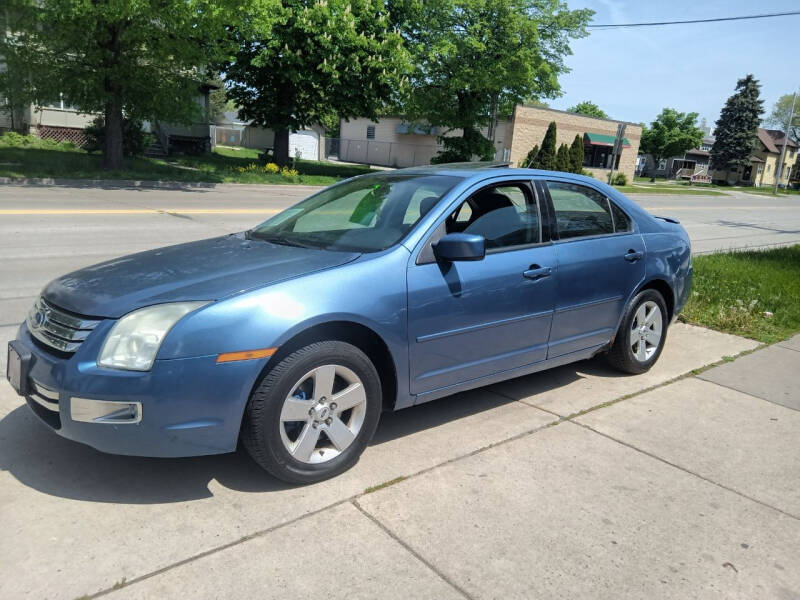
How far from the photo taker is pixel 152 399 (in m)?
2.82

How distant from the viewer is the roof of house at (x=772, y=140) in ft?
274

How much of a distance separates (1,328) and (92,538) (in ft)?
11.7

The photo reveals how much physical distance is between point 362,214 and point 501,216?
89 centimetres

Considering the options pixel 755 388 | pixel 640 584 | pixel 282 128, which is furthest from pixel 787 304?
pixel 282 128

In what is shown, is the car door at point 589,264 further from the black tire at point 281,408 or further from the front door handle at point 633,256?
the black tire at point 281,408

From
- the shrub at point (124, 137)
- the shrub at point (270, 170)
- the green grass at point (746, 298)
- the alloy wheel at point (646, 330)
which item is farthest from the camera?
the shrub at point (124, 137)

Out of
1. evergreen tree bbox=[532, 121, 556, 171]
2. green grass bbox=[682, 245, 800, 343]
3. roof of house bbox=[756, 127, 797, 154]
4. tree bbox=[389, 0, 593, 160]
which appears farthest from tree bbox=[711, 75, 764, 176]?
green grass bbox=[682, 245, 800, 343]

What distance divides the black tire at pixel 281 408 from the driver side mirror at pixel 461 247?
2.41 feet

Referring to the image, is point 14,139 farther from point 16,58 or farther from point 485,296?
point 485,296

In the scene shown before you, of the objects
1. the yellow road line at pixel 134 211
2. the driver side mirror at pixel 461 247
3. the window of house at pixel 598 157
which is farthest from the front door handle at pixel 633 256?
the window of house at pixel 598 157

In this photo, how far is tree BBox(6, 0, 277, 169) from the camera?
55.7 feet

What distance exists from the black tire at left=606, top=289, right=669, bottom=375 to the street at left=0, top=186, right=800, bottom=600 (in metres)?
0.21

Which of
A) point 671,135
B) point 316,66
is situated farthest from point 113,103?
point 671,135

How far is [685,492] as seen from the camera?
137 inches
